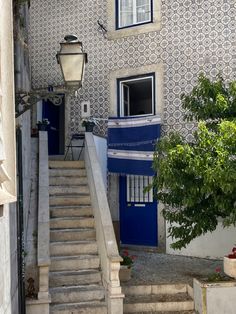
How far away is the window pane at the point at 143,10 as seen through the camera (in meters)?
11.3

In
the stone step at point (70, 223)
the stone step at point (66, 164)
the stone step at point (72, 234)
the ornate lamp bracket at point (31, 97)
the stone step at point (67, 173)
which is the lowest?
the stone step at point (72, 234)

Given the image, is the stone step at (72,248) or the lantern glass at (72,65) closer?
the lantern glass at (72,65)

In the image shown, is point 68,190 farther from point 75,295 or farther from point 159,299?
point 159,299

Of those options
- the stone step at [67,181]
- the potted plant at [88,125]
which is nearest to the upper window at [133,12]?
the potted plant at [88,125]

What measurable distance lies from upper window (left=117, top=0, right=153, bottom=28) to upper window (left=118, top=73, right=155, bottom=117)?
4.94ft

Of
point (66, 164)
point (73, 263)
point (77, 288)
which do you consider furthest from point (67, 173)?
point (77, 288)

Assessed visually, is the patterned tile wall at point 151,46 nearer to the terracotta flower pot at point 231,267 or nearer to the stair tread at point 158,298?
the terracotta flower pot at point 231,267

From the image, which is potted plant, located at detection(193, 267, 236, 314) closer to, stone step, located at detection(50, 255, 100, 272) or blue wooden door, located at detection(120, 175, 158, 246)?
stone step, located at detection(50, 255, 100, 272)

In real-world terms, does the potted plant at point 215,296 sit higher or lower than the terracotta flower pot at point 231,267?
lower

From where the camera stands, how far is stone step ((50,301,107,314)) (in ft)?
22.6

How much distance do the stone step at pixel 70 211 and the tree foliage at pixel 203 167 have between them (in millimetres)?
1951

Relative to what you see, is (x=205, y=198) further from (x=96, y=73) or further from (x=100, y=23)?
(x=100, y=23)

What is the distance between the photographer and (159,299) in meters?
7.44

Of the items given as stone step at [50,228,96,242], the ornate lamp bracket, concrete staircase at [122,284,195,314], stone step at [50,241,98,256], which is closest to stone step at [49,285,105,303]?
concrete staircase at [122,284,195,314]
